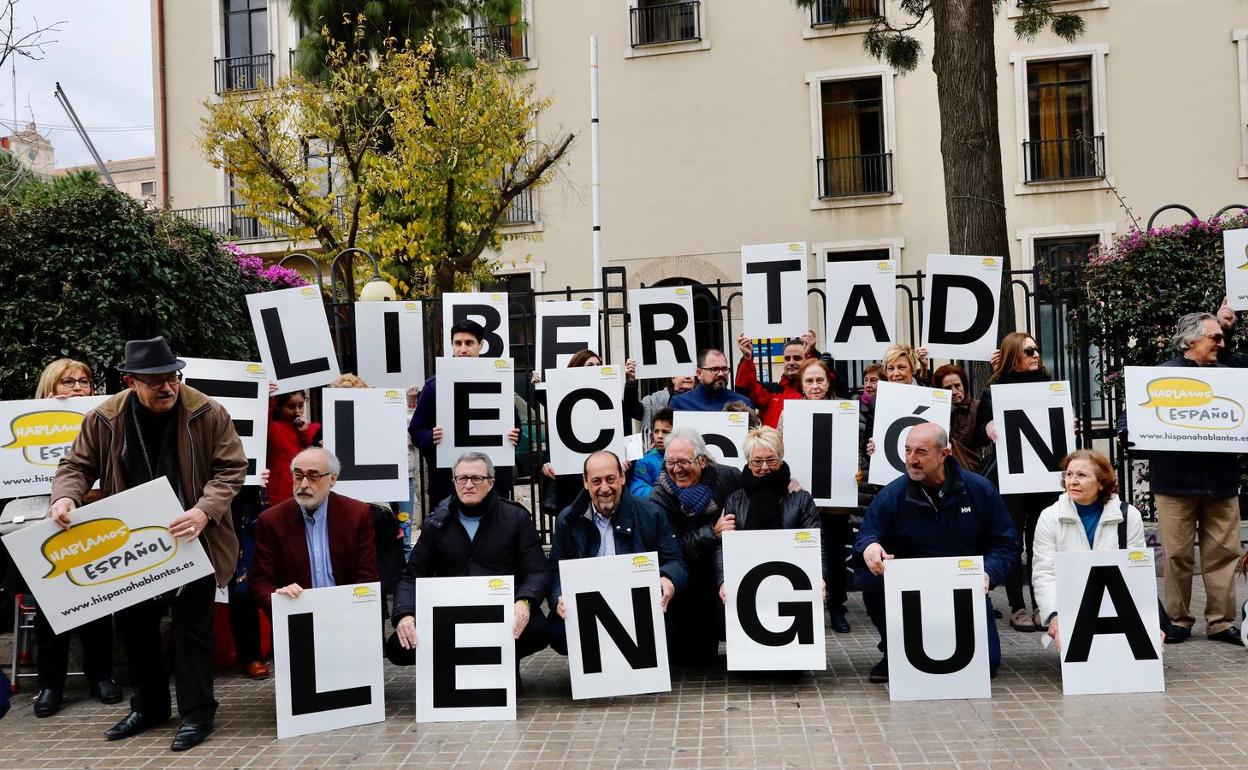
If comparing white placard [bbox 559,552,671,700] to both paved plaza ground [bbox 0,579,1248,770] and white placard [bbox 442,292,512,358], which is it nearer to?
paved plaza ground [bbox 0,579,1248,770]

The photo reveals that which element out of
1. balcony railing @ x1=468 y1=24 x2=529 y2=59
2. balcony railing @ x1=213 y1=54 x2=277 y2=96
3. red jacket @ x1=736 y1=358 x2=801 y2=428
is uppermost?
balcony railing @ x1=213 y1=54 x2=277 y2=96

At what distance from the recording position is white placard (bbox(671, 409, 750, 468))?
318 inches

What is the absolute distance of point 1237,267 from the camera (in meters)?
8.44

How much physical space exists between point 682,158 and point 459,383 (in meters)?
17.4

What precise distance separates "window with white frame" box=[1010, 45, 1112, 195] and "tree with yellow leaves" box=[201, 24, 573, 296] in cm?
1012

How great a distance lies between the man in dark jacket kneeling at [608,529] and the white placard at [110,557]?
1.97 m

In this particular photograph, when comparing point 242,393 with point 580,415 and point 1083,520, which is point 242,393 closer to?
point 580,415

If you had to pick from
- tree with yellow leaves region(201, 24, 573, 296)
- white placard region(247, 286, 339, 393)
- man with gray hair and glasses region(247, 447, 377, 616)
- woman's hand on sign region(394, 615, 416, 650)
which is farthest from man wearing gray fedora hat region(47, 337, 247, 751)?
tree with yellow leaves region(201, 24, 573, 296)

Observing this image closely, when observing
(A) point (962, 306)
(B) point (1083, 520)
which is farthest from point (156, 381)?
(A) point (962, 306)

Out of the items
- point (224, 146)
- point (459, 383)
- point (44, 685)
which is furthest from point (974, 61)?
point (224, 146)

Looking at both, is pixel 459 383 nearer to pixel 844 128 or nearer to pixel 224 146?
pixel 224 146

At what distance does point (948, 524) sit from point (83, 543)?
4.57 meters

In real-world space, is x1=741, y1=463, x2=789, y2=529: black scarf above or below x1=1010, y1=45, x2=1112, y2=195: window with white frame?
below

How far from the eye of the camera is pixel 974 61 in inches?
440
